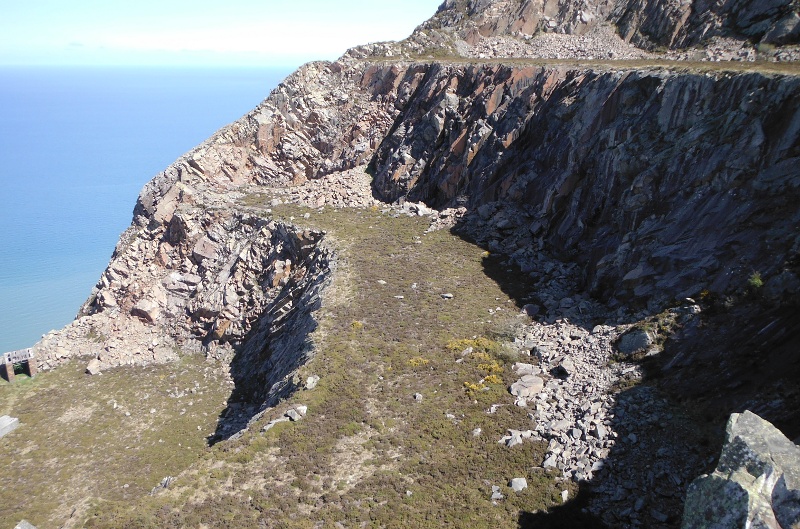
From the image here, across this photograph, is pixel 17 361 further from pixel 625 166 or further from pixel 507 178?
pixel 625 166

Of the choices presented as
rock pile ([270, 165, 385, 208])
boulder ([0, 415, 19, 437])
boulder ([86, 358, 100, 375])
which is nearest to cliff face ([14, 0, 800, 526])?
rock pile ([270, 165, 385, 208])

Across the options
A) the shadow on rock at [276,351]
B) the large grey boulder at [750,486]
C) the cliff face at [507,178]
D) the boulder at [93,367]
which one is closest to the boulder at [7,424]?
the boulder at [93,367]

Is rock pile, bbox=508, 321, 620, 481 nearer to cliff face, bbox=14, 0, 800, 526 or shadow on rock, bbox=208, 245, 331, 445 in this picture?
cliff face, bbox=14, 0, 800, 526

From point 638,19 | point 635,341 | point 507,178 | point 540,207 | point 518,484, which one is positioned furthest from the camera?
point 638,19

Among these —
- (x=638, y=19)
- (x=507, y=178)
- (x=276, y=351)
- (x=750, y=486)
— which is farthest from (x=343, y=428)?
(x=638, y=19)

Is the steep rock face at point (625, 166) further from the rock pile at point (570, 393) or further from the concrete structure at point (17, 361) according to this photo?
the concrete structure at point (17, 361)
